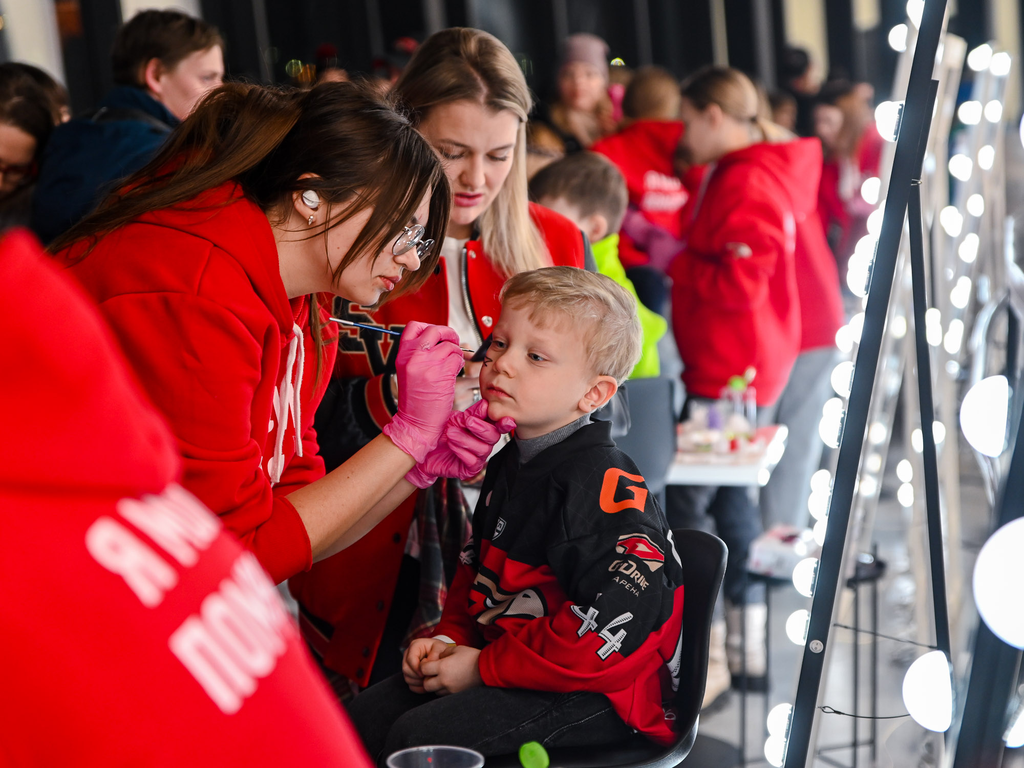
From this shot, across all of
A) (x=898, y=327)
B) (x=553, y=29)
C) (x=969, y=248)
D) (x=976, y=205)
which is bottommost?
(x=898, y=327)

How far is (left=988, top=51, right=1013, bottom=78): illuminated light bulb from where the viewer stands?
266 cm

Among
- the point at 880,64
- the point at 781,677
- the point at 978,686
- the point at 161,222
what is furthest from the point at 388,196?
the point at 880,64

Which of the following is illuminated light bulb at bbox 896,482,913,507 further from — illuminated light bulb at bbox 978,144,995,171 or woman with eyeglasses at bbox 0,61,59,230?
woman with eyeglasses at bbox 0,61,59,230

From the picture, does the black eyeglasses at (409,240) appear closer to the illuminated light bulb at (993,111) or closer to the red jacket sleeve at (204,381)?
the red jacket sleeve at (204,381)

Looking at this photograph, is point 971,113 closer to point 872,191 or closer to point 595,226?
point 872,191

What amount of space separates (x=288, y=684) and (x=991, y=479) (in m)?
1.63

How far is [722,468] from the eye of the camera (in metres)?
2.57

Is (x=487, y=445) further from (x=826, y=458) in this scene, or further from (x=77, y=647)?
(x=826, y=458)

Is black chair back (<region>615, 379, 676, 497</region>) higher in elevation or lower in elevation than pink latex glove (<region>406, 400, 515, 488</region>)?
lower

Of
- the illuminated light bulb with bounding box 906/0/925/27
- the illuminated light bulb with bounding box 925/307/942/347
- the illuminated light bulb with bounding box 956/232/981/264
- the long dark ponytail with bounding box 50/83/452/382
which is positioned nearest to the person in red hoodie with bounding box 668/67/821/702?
the illuminated light bulb with bounding box 956/232/981/264

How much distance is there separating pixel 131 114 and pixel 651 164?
2.32 m

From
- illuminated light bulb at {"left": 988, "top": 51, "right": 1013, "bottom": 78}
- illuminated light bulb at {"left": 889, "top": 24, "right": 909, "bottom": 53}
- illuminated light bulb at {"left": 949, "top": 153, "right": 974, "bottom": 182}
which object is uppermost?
illuminated light bulb at {"left": 889, "top": 24, "right": 909, "bottom": 53}

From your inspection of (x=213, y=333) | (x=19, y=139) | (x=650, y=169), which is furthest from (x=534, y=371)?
(x=650, y=169)

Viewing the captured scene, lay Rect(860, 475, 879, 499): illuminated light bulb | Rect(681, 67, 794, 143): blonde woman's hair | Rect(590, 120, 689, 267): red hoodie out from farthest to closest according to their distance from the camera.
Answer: Rect(590, 120, 689, 267): red hoodie → Rect(681, 67, 794, 143): blonde woman's hair → Rect(860, 475, 879, 499): illuminated light bulb
